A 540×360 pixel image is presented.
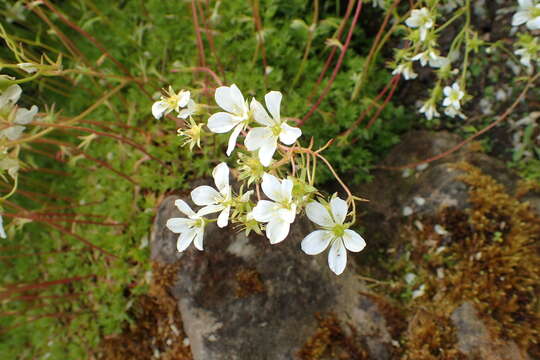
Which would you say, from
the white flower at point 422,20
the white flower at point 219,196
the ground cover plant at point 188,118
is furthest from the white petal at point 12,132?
the white flower at point 422,20

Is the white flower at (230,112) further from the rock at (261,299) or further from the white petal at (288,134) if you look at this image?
the rock at (261,299)

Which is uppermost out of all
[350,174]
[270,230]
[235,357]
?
[270,230]

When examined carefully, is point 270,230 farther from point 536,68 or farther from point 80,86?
point 80,86

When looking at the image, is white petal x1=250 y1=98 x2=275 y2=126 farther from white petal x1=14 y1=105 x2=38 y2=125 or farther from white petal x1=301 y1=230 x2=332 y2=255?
white petal x1=14 y1=105 x2=38 y2=125

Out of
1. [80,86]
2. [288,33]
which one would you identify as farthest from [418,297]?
[80,86]

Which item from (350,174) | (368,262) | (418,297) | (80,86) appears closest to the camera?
(418,297)

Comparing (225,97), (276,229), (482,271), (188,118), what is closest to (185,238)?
(276,229)
